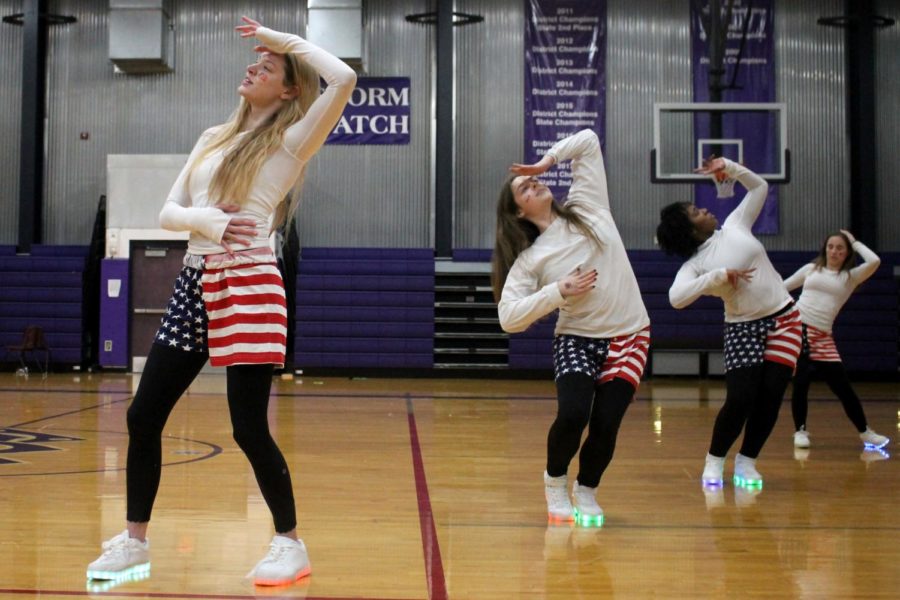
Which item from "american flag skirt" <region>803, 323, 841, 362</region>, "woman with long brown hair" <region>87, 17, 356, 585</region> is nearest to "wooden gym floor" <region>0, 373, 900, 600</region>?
"woman with long brown hair" <region>87, 17, 356, 585</region>

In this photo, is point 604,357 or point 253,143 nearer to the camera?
point 253,143

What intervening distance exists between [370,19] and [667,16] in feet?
14.0

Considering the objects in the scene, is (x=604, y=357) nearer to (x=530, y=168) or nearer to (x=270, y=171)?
(x=530, y=168)

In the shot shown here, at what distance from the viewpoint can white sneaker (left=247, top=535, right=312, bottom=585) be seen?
2900mm

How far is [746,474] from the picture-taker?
491 cm

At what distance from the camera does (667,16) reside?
46.1 feet

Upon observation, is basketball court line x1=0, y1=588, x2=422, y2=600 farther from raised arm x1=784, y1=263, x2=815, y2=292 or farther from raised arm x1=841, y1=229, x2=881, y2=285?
raised arm x1=841, y1=229, x2=881, y2=285

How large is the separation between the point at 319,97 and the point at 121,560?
1512 millimetres

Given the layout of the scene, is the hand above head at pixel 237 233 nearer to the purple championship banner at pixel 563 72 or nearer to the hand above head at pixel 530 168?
the hand above head at pixel 530 168

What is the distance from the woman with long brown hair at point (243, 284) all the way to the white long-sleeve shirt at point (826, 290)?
4.43 m

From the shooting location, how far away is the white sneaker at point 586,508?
155 inches

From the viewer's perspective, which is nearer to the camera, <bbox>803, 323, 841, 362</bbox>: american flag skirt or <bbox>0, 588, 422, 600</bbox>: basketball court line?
<bbox>0, 588, 422, 600</bbox>: basketball court line

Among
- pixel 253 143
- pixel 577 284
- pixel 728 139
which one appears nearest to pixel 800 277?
pixel 577 284

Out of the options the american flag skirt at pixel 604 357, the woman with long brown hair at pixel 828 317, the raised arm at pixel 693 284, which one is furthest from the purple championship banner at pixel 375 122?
the american flag skirt at pixel 604 357
